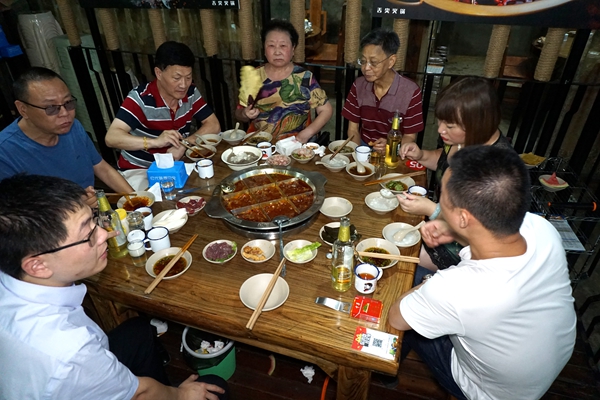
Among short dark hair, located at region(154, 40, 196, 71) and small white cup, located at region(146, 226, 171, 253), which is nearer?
small white cup, located at region(146, 226, 171, 253)

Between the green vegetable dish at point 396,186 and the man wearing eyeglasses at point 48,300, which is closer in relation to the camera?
the man wearing eyeglasses at point 48,300

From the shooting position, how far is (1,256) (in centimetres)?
135

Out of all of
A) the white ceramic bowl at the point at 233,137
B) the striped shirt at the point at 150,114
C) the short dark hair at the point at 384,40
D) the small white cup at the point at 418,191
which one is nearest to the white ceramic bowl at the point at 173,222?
the white ceramic bowl at the point at 233,137

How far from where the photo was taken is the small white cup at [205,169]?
110 inches

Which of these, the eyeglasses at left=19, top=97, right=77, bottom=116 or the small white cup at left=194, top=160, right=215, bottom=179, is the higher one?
the eyeglasses at left=19, top=97, right=77, bottom=116

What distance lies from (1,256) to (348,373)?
1.50 meters

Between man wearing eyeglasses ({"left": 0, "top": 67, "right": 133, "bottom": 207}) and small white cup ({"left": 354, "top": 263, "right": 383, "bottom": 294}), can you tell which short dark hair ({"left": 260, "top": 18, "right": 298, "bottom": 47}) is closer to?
man wearing eyeglasses ({"left": 0, "top": 67, "right": 133, "bottom": 207})

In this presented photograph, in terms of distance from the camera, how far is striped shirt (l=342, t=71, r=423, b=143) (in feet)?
11.5

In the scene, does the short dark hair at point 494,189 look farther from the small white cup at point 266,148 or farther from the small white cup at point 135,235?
the small white cup at point 266,148

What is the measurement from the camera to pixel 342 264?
1.84 metres

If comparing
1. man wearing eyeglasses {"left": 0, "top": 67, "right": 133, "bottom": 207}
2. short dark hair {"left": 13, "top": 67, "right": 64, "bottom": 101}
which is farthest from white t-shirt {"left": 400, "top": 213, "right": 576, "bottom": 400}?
short dark hair {"left": 13, "top": 67, "right": 64, "bottom": 101}

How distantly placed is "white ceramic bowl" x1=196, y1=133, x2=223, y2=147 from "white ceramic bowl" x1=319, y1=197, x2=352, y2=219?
1367 millimetres

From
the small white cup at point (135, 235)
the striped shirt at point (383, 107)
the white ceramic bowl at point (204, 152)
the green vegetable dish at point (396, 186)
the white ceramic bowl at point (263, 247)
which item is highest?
the striped shirt at point (383, 107)

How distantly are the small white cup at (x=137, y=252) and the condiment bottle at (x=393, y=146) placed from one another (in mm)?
1921
